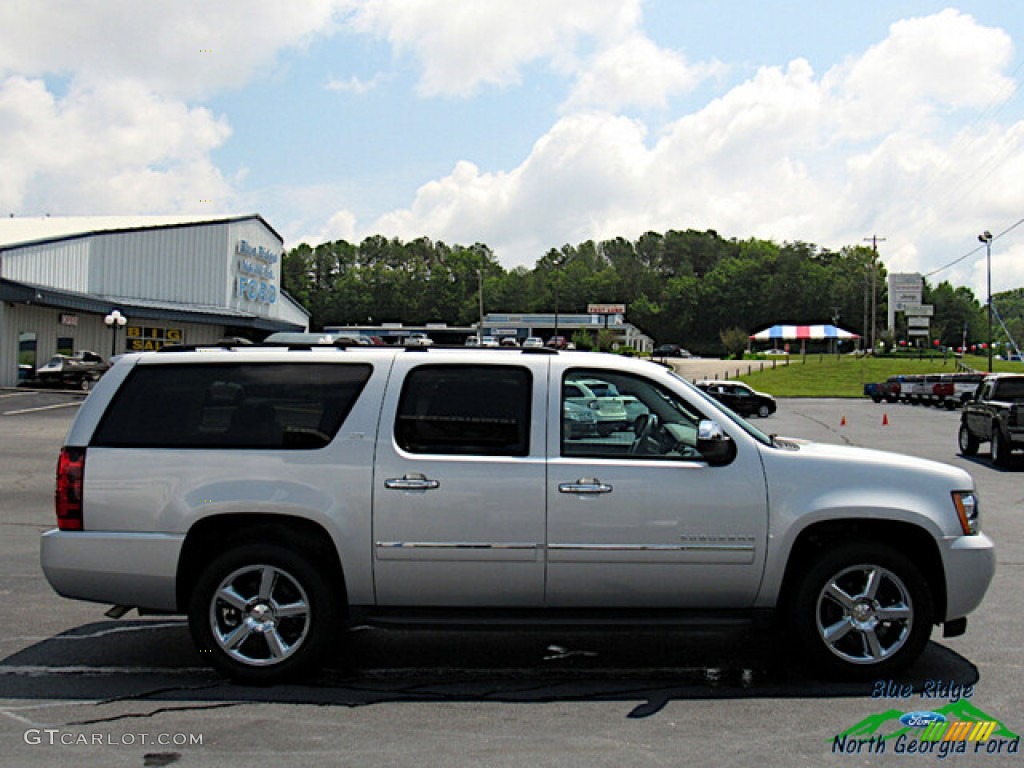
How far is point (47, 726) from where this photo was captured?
4965 millimetres

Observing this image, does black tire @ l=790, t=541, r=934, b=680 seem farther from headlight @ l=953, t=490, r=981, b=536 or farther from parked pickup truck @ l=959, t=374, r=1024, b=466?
parked pickup truck @ l=959, t=374, r=1024, b=466

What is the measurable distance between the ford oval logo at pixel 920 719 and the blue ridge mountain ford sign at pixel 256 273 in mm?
55576

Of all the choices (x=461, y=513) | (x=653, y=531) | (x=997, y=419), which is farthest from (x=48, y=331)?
(x=653, y=531)

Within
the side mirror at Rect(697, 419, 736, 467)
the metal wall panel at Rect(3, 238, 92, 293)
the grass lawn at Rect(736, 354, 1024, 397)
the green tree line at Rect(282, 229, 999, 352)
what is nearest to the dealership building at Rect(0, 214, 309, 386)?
the metal wall panel at Rect(3, 238, 92, 293)

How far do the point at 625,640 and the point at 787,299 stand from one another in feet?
568

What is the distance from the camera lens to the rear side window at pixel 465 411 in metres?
5.62

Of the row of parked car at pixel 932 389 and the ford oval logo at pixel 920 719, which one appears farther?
the row of parked car at pixel 932 389

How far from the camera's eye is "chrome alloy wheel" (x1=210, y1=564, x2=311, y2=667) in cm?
557

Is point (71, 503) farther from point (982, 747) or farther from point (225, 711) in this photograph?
point (982, 747)

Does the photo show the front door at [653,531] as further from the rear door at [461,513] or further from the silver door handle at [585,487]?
the rear door at [461,513]

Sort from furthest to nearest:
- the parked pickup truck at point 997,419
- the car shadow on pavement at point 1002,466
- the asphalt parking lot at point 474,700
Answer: the car shadow on pavement at point 1002,466 → the parked pickup truck at point 997,419 → the asphalt parking lot at point 474,700

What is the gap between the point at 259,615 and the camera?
18.4 ft

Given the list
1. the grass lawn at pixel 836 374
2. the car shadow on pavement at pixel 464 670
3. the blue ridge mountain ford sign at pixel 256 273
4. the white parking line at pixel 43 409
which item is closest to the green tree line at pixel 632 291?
the grass lawn at pixel 836 374

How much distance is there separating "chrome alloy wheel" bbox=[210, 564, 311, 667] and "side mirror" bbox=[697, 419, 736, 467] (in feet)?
7.71
